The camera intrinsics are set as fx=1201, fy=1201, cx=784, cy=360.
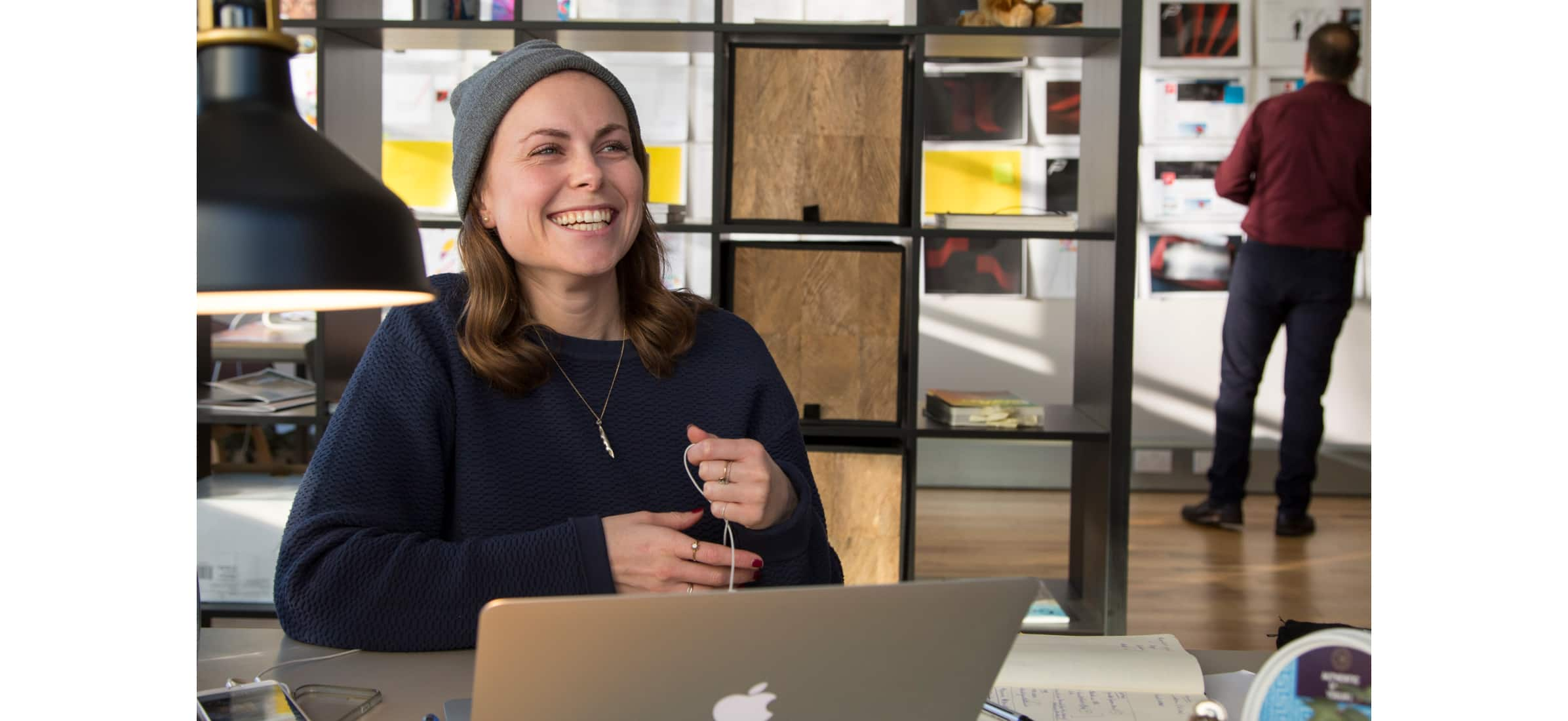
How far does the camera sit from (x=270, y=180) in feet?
2.35

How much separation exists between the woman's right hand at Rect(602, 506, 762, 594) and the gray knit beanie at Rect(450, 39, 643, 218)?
1.68 feet

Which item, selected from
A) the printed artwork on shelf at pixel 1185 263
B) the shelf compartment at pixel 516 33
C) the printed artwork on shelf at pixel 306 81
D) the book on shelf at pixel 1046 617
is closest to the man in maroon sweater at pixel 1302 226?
the printed artwork on shelf at pixel 1185 263

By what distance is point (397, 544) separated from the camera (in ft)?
4.20

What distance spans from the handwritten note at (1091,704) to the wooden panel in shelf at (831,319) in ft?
5.70

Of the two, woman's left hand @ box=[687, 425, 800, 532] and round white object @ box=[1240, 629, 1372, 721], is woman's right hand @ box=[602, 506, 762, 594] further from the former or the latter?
round white object @ box=[1240, 629, 1372, 721]

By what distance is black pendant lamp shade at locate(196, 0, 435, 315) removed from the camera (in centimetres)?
70

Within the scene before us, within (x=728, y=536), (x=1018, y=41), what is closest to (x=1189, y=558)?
(x=1018, y=41)

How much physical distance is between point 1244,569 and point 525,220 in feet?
10.2

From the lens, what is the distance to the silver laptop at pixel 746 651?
0.69m

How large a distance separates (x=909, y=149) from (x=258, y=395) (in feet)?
5.27
